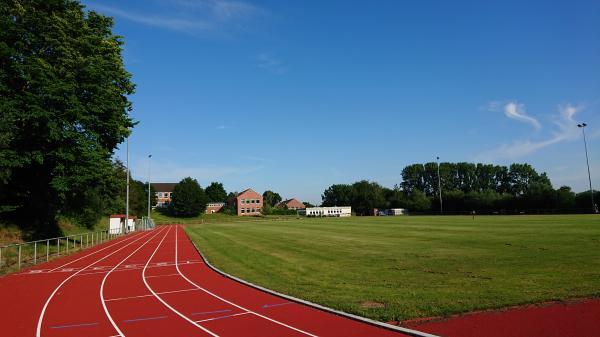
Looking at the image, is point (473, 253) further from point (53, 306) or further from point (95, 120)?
point (95, 120)

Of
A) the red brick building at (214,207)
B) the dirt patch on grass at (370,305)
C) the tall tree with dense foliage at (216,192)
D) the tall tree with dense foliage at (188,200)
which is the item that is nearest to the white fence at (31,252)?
the dirt patch on grass at (370,305)

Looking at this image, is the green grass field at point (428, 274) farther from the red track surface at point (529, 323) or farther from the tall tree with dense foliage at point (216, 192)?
the tall tree with dense foliage at point (216, 192)

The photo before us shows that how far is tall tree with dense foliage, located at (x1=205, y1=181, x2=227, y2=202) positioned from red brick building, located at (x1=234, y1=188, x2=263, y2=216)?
82.2 ft

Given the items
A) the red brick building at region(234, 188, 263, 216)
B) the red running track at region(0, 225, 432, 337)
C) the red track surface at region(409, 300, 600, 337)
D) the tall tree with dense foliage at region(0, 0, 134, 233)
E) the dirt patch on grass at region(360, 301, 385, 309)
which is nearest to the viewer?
the red track surface at region(409, 300, 600, 337)

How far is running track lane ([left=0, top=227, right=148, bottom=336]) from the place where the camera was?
36.9 feet

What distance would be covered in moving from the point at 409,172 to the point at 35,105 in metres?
153

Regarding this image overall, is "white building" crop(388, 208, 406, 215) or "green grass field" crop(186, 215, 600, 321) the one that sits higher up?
"white building" crop(388, 208, 406, 215)

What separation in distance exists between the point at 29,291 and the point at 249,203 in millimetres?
120447

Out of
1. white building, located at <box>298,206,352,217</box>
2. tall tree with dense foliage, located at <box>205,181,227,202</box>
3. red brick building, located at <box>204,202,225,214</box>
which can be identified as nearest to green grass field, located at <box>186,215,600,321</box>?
white building, located at <box>298,206,352,217</box>

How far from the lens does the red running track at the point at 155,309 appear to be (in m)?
9.69

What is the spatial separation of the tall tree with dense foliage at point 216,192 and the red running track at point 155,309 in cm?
14249

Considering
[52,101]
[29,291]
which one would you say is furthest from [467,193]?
Answer: [29,291]

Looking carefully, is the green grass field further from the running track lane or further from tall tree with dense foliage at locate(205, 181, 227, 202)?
tall tree with dense foliage at locate(205, 181, 227, 202)

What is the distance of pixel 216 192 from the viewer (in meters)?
162
